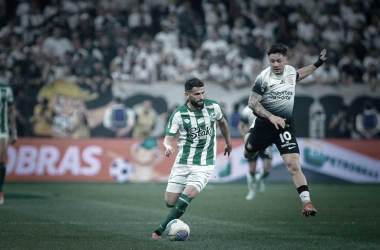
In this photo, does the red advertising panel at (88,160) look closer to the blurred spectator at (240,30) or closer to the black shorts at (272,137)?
the blurred spectator at (240,30)

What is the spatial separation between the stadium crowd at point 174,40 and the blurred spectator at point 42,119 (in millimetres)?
168

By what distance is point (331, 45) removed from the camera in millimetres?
18953

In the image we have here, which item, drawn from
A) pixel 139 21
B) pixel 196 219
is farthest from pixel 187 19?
pixel 196 219

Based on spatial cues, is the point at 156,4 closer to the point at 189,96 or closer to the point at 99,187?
the point at 99,187

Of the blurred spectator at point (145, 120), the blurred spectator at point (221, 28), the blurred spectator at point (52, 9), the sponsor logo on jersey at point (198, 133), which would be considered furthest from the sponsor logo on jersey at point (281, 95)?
the blurred spectator at point (52, 9)

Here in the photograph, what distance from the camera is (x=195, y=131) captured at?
710 centimetres

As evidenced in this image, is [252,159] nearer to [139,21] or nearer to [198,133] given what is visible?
[198,133]

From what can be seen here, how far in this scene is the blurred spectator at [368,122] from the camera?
16312 mm

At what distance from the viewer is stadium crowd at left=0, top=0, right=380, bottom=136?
1670 cm

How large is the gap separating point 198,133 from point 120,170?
975 cm

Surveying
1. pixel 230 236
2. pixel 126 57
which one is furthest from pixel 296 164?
pixel 126 57

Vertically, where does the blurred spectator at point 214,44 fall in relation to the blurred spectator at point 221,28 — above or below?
below

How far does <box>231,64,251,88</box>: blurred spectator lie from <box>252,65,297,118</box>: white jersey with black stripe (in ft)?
29.2

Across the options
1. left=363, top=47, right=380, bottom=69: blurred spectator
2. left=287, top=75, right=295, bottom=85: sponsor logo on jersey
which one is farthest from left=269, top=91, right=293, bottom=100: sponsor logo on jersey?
left=363, top=47, right=380, bottom=69: blurred spectator
